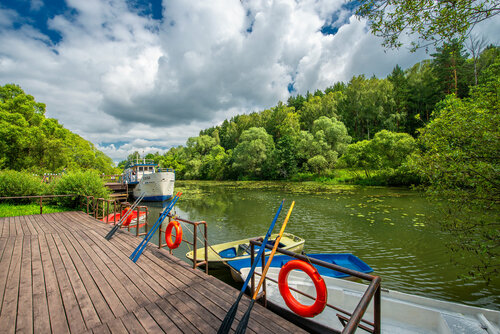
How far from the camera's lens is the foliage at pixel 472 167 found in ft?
12.9

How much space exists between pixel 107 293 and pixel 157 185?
19.9m

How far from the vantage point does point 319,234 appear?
10352 mm

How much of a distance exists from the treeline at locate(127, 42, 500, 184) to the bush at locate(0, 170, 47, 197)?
32.3 meters

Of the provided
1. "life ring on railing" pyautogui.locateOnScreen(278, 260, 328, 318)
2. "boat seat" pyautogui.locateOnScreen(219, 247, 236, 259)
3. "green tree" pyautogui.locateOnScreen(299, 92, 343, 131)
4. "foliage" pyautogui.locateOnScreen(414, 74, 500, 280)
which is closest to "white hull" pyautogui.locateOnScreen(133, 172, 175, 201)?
"boat seat" pyautogui.locateOnScreen(219, 247, 236, 259)

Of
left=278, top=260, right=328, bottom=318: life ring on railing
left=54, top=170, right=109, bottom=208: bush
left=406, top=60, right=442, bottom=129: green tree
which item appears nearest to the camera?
left=278, top=260, right=328, bottom=318: life ring on railing

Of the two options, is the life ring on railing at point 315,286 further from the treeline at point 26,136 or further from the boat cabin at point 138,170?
the boat cabin at point 138,170

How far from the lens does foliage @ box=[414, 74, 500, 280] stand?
393cm

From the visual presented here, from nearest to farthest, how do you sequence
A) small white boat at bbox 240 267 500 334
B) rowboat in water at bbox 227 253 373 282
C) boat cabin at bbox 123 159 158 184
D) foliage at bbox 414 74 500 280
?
small white boat at bbox 240 267 500 334, foliage at bbox 414 74 500 280, rowboat in water at bbox 227 253 373 282, boat cabin at bbox 123 159 158 184

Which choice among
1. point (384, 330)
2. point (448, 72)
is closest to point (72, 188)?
point (384, 330)

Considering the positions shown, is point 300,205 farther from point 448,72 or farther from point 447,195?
point 448,72

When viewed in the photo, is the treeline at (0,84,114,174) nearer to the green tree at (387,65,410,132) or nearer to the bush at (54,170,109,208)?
the bush at (54,170,109,208)

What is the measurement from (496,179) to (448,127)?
1397 millimetres

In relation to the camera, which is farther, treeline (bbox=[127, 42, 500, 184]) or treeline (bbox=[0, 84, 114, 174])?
treeline (bbox=[127, 42, 500, 184])

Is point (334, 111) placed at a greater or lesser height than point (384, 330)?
greater
